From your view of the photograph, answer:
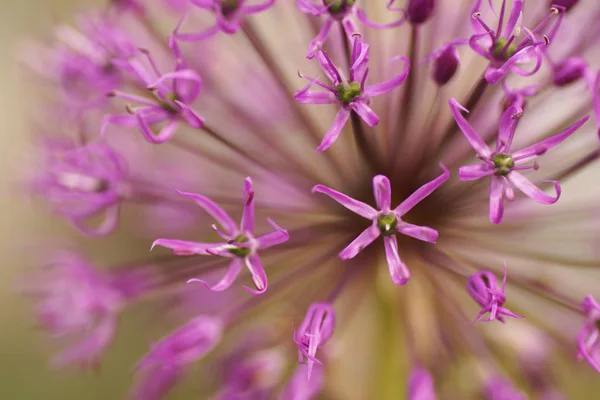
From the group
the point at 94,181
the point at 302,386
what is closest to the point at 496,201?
the point at 302,386

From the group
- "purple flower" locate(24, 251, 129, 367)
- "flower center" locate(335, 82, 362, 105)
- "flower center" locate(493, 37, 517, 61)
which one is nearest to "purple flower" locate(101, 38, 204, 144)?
"flower center" locate(335, 82, 362, 105)

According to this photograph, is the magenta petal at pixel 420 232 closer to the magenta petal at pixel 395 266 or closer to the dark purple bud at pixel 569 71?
the magenta petal at pixel 395 266

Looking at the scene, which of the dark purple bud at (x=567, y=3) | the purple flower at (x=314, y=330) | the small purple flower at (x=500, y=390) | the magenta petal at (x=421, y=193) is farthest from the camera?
the small purple flower at (x=500, y=390)

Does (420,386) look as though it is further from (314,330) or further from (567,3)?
(567,3)

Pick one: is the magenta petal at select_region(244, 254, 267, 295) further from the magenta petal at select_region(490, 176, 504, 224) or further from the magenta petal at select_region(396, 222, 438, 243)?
the magenta petal at select_region(490, 176, 504, 224)

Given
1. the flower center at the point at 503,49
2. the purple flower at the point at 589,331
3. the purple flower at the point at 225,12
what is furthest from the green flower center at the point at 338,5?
the purple flower at the point at 589,331

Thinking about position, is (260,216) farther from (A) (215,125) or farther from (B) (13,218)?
(B) (13,218)
